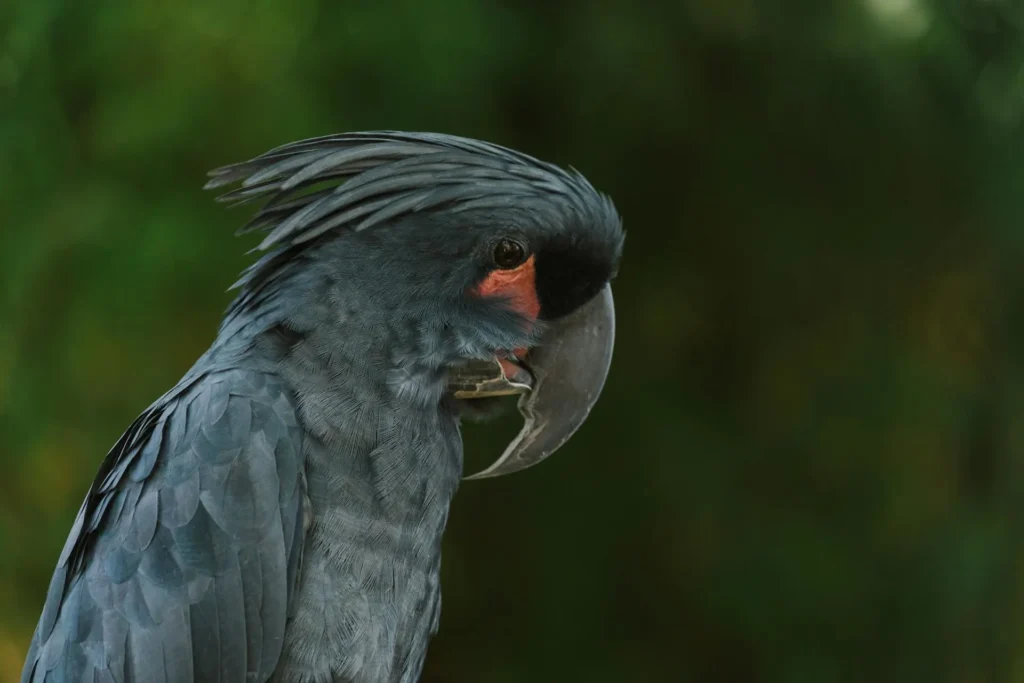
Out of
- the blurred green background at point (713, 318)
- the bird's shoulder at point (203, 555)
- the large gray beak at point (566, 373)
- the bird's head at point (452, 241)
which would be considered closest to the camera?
the bird's shoulder at point (203, 555)

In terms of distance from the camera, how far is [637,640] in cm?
365

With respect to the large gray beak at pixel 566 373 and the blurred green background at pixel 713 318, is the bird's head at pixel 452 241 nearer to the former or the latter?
the large gray beak at pixel 566 373

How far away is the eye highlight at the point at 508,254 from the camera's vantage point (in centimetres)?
194

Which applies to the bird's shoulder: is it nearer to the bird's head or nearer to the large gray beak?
the bird's head

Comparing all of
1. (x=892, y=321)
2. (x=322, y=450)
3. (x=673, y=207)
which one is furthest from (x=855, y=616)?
(x=322, y=450)

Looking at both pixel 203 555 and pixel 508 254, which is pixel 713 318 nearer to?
pixel 508 254

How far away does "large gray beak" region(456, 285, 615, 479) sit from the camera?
2082mm

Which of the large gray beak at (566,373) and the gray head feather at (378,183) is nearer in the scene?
the gray head feather at (378,183)

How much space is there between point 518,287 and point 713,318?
1873mm

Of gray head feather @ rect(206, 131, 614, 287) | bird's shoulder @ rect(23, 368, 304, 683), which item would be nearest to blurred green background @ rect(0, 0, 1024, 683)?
gray head feather @ rect(206, 131, 614, 287)

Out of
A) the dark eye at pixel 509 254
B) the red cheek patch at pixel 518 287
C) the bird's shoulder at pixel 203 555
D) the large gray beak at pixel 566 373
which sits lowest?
the bird's shoulder at pixel 203 555

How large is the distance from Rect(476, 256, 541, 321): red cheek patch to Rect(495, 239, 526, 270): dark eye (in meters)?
0.01

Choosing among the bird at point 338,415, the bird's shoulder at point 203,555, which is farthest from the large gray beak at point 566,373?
the bird's shoulder at point 203,555

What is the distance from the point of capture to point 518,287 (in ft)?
6.48
